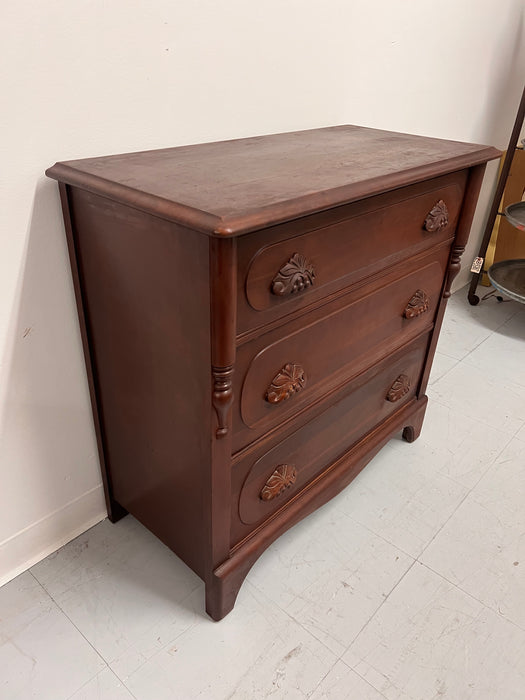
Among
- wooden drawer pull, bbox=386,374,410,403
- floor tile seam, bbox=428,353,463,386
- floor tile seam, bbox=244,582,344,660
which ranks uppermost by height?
wooden drawer pull, bbox=386,374,410,403

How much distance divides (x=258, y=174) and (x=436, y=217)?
21.0 inches

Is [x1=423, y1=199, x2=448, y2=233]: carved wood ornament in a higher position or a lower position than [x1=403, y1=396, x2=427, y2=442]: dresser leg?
Answer: higher

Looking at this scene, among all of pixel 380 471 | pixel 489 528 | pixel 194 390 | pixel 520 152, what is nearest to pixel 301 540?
pixel 380 471

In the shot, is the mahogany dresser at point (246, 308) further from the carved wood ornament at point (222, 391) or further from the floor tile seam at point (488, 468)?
the floor tile seam at point (488, 468)

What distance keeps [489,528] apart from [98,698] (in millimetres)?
1068

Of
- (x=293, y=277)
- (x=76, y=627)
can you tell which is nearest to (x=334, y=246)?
(x=293, y=277)

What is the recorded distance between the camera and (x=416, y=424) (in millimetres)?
1791

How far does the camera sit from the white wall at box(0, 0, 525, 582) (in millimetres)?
998

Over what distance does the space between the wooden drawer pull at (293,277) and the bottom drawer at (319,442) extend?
14.5 inches

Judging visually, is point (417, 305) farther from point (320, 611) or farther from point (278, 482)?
point (320, 611)

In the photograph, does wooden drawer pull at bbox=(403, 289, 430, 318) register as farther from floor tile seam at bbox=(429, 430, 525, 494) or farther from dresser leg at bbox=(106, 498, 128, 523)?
dresser leg at bbox=(106, 498, 128, 523)

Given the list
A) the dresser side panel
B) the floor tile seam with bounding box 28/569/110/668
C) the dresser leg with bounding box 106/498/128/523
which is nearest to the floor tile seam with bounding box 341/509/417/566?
the dresser side panel

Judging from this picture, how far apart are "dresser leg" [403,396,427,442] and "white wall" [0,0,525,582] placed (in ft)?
3.07

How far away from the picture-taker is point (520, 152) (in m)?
2.68
